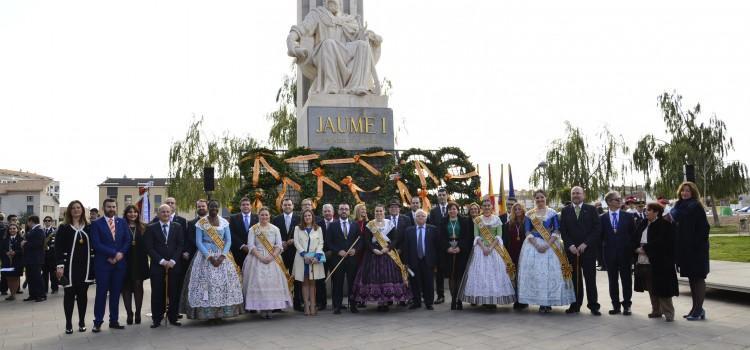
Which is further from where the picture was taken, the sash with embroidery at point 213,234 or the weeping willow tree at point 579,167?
the weeping willow tree at point 579,167

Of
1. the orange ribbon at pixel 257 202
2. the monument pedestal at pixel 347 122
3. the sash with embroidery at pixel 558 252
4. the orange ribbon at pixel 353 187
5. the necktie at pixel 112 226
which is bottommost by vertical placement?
the sash with embroidery at pixel 558 252

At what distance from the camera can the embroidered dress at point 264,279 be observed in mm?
7551

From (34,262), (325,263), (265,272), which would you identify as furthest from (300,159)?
(34,262)

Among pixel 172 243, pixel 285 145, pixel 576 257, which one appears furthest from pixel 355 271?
pixel 285 145

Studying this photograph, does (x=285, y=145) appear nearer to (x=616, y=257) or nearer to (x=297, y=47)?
(x=297, y=47)

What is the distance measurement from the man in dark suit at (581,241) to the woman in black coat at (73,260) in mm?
6322

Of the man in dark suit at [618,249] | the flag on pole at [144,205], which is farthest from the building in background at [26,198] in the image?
the man in dark suit at [618,249]

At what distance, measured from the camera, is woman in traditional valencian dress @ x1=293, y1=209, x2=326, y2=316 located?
26.0 feet

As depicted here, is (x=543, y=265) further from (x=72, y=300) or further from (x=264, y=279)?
(x=72, y=300)

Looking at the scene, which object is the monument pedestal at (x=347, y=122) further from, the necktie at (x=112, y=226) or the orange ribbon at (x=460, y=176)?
the necktie at (x=112, y=226)

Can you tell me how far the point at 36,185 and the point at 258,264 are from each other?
274 feet

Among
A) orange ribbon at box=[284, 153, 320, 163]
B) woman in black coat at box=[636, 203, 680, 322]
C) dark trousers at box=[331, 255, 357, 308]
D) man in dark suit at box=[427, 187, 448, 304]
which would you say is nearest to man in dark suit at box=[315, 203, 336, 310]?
dark trousers at box=[331, 255, 357, 308]

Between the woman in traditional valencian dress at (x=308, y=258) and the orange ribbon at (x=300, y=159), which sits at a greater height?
the orange ribbon at (x=300, y=159)

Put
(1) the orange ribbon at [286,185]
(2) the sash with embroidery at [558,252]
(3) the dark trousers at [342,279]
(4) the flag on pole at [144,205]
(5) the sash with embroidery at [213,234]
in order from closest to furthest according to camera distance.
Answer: (5) the sash with embroidery at [213,234]
(2) the sash with embroidery at [558,252]
(3) the dark trousers at [342,279]
(4) the flag on pole at [144,205]
(1) the orange ribbon at [286,185]
